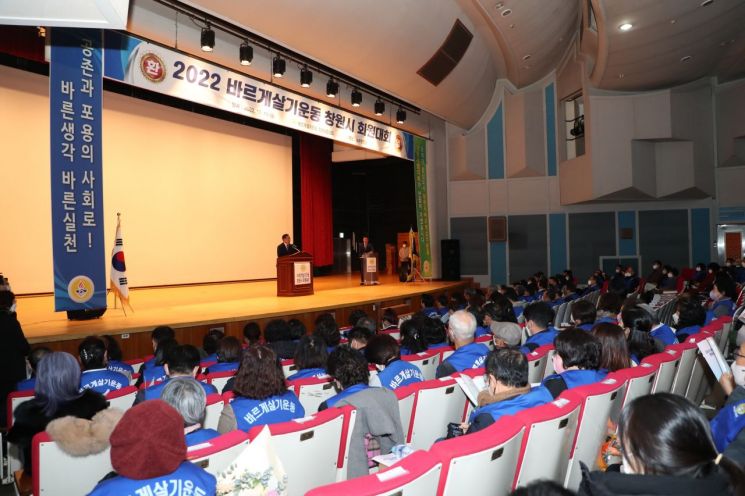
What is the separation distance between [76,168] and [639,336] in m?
5.54

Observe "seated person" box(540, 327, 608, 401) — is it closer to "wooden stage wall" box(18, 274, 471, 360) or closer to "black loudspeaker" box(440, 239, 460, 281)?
"wooden stage wall" box(18, 274, 471, 360)

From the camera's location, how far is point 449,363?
11.1 ft

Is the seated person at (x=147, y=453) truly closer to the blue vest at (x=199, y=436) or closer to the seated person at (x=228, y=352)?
the blue vest at (x=199, y=436)

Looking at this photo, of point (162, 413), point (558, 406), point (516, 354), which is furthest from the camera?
point (516, 354)

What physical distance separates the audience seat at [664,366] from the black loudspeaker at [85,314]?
5.64 metres

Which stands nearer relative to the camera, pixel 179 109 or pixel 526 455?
pixel 526 455

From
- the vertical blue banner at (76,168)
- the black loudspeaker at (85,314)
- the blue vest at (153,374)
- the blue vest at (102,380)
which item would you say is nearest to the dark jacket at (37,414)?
the blue vest at (102,380)

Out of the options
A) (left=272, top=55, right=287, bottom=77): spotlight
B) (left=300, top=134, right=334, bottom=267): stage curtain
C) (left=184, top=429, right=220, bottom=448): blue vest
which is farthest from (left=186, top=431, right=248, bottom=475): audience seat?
(left=300, top=134, right=334, bottom=267): stage curtain

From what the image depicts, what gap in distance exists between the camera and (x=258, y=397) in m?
2.53

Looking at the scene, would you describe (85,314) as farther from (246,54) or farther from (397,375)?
(397,375)

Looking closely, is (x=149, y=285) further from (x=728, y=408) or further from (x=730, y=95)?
(x=730, y=95)

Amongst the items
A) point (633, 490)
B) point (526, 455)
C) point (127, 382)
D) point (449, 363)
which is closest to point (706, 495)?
point (633, 490)

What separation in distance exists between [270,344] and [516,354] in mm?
2480

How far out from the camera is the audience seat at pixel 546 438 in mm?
1976
